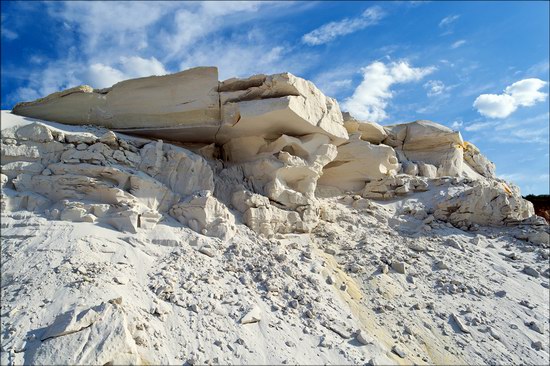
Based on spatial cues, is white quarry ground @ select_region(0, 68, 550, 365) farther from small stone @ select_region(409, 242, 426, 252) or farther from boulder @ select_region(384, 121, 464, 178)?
boulder @ select_region(384, 121, 464, 178)

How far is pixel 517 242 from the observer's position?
1032 centimetres

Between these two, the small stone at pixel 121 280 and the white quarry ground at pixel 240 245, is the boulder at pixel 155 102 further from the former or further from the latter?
the small stone at pixel 121 280

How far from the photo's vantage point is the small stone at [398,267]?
8273 millimetres

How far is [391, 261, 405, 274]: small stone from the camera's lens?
8.27 meters

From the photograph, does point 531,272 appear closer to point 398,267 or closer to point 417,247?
point 417,247

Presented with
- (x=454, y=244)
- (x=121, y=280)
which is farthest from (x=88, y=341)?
(x=454, y=244)

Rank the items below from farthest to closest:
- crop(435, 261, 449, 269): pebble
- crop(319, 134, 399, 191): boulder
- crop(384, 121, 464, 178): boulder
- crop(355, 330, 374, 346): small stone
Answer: crop(384, 121, 464, 178): boulder < crop(319, 134, 399, 191): boulder < crop(435, 261, 449, 269): pebble < crop(355, 330, 374, 346): small stone

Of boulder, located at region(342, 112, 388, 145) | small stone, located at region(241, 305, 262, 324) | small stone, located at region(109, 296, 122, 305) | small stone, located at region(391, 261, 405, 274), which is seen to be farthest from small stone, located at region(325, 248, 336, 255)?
boulder, located at region(342, 112, 388, 145)

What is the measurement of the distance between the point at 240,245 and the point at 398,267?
3.57 meters

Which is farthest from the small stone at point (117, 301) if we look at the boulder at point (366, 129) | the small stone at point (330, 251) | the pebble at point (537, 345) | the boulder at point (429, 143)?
the boulder at point (429, 143)

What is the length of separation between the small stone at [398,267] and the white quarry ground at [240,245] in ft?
0.16

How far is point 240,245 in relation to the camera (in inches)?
297

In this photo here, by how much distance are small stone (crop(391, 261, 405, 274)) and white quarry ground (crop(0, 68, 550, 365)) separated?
0.05 meters

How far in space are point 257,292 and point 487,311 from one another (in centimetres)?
473
